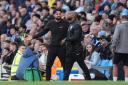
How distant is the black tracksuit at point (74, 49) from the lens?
18875 mm

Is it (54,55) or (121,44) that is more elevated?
(121,44)

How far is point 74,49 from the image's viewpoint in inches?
747

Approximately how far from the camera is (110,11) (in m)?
23.2

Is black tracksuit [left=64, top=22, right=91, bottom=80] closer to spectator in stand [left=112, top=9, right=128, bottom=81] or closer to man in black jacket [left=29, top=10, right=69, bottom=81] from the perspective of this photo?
man in black jacket [left=29, top=10, right=69, bottom=81]

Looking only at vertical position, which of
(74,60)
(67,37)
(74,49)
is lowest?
(74,60)

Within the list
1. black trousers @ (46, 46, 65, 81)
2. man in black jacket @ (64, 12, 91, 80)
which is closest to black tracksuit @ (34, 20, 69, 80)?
black trousers @ (46, 46, 65, 81)

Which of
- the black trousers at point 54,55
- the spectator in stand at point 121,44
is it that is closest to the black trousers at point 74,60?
the black trousers at point 54,55

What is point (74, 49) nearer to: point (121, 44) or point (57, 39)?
point (57, 39)

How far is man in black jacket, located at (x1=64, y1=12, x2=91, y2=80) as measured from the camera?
1888 centimetres

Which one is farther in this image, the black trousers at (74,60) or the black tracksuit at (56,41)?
the black tracksuit at (56,41)

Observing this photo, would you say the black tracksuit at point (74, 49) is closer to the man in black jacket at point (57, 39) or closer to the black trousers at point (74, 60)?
the black trousers at point (74, 60)

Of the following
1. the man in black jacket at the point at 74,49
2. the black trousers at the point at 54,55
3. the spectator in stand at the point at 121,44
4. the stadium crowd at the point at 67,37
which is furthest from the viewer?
the black trousers at the point at 54,55

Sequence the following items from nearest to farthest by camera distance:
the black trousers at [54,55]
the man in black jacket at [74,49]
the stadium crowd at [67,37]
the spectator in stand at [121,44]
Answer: the spectator in stand at [121,44] → the stadium crowd at [67,37] → the man in black jacket at [74,49] → the black trousers at [54,55]

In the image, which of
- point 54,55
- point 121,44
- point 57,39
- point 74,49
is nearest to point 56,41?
point 57,39
